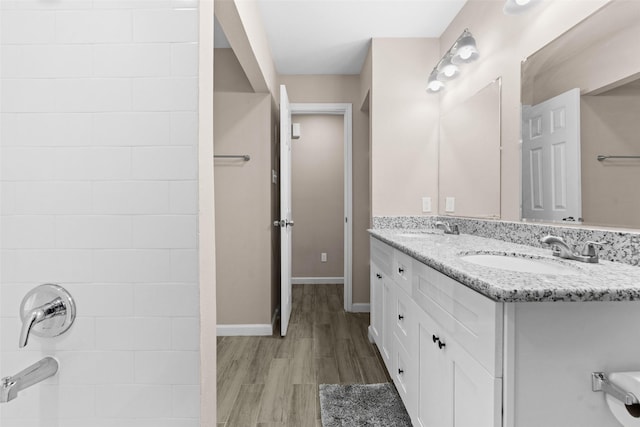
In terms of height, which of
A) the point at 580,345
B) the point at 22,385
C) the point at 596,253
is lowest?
the point at 22,385

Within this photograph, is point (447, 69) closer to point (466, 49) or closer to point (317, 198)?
point (466, 49)

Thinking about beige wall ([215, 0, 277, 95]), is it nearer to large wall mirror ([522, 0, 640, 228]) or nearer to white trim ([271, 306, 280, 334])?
large wall mirror ([522, 0, 640, 228])

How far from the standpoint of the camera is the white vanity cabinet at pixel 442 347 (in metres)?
0.80

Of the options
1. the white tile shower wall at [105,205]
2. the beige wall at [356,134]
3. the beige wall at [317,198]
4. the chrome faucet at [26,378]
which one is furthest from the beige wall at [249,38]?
the beige wall at [317,198]

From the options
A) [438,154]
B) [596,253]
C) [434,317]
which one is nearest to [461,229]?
[438,154]

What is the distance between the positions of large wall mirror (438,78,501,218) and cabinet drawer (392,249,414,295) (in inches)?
27.3

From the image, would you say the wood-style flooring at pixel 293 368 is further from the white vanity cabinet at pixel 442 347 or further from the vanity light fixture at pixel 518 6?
the vanity light fixture at pixel 518 6

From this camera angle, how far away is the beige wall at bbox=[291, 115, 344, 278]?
4.52 meters

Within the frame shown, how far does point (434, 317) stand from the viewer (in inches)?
46.3

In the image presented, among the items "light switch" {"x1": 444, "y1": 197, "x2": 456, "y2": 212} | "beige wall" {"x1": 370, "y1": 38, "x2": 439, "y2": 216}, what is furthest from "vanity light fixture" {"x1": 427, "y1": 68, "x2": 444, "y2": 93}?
"light switch" {"x1": 444, "y1": 197, "x2": 456, "y2": 212}

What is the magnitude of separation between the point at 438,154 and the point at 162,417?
95.5 inches

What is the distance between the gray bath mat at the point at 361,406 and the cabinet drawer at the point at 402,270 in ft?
2.12

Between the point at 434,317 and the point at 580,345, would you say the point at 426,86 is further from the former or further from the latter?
the point at 580,345

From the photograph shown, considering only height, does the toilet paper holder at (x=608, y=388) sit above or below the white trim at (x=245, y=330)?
above
